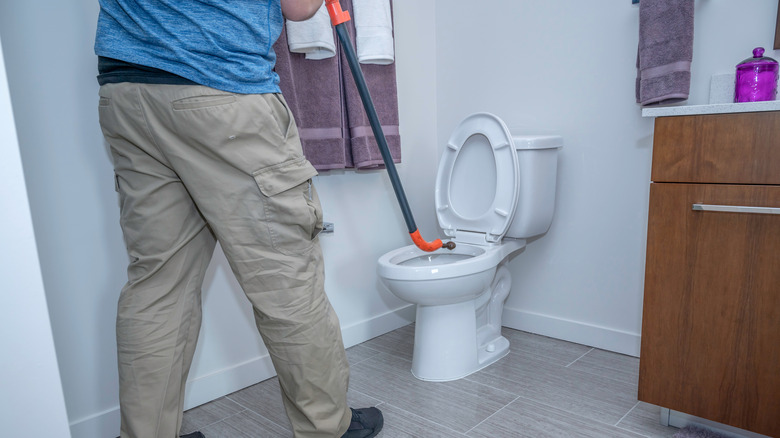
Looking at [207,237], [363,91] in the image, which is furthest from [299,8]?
[207,237]

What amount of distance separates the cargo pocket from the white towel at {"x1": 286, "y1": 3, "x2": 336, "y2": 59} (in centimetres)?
57

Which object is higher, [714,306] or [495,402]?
[714,306]

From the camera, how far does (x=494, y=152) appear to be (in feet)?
5.16

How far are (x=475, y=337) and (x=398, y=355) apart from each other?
0.31m

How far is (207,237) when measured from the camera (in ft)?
3.46

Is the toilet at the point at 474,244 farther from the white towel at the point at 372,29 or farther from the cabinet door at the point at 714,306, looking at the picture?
the cabinet door at the point at 714,306

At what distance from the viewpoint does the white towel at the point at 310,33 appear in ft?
4.56

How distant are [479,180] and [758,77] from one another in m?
0.79

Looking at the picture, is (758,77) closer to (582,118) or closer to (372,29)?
(582,118)

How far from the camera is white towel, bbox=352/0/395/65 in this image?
1.53 metres

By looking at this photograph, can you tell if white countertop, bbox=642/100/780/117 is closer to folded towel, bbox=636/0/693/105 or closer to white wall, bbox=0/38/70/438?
folded towel, bbox=636/0/693/105

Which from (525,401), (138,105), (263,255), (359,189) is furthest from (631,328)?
(138,105)

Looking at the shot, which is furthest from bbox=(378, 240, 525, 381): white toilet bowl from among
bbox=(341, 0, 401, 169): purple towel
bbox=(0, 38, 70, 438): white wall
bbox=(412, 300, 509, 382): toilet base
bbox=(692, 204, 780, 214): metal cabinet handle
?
bbox=(0, 38, 70, 438): white wall

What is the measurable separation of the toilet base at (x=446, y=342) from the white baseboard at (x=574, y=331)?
1.36 feet
